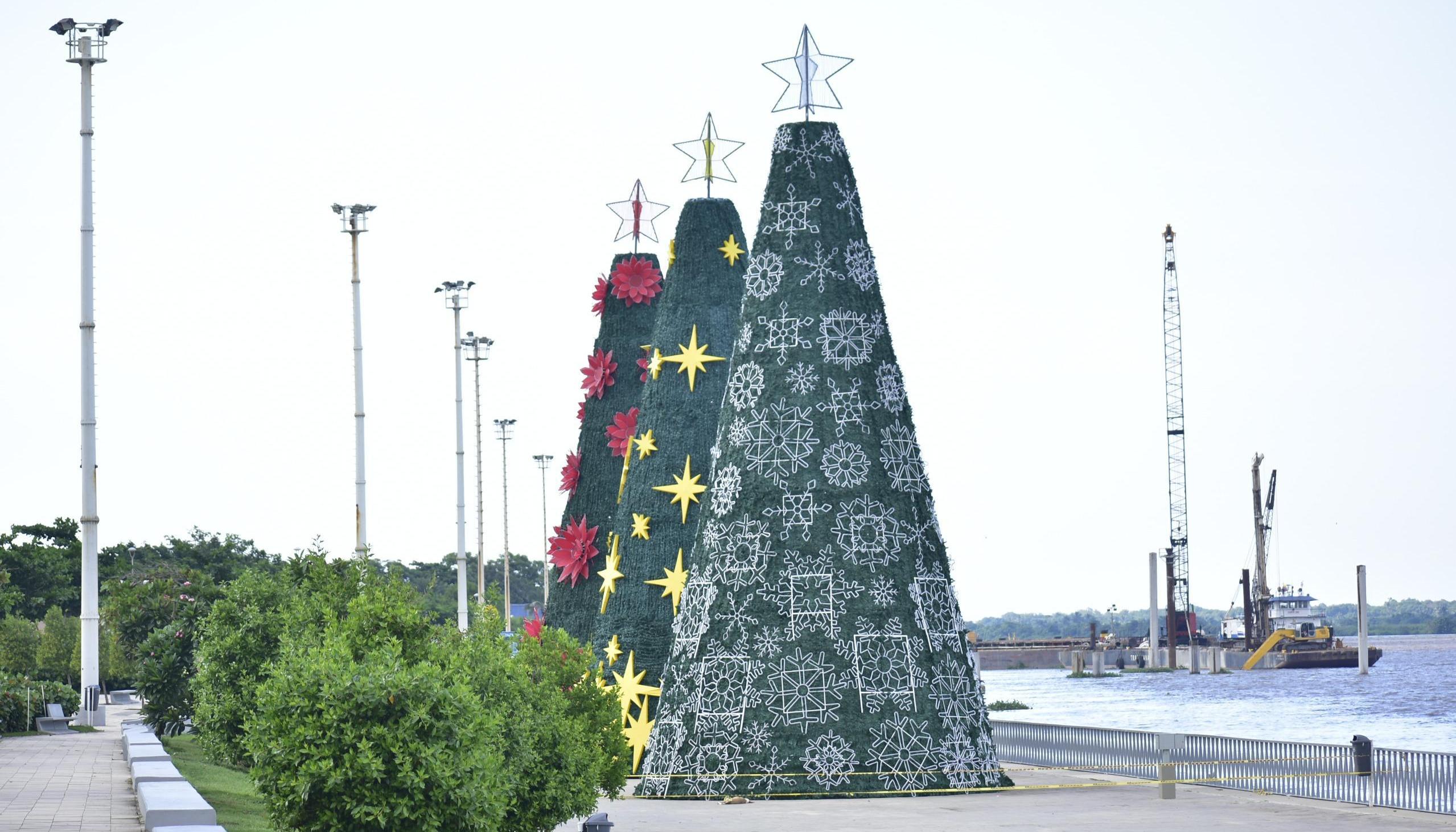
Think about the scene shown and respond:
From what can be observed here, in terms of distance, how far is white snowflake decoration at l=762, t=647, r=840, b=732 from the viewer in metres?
23.3

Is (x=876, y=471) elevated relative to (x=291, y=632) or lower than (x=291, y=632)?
elevated

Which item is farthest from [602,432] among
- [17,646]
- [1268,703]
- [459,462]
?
[1268,703]

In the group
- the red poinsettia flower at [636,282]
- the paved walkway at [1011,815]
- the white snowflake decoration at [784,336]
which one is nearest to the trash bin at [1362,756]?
the paved walkway at [1011,815]

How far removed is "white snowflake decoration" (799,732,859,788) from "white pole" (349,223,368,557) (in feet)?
81.3

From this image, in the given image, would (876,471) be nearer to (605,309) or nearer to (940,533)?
(940,533)

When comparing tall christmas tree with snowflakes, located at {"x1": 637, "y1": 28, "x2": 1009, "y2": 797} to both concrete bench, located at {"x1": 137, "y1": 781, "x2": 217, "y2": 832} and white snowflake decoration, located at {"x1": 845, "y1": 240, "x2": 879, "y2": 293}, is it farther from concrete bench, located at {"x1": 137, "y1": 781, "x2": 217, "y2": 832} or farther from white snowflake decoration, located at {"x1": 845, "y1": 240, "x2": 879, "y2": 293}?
concrete bench, located at {"x1": 137, "y1": 781, "x2": 217, "y2": 832}

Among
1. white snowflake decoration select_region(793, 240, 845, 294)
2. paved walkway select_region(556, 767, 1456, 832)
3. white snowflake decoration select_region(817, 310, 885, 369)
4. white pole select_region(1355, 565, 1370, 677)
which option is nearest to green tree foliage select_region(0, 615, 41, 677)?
paved walkway select_region(556, 767, 1456, 832)

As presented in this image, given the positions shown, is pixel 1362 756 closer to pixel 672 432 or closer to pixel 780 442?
pixel 780 442

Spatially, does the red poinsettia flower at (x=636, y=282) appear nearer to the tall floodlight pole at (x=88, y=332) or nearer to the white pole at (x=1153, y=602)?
the tall floodlight pole at (x=88, y=332)

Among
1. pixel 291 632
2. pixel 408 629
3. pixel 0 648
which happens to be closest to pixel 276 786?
pixel 408 629

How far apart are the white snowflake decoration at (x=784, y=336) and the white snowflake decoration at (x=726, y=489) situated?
182 cm

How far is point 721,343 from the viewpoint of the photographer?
99.1ft

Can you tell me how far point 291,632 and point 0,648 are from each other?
41.2m

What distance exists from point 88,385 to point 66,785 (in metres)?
13.4
